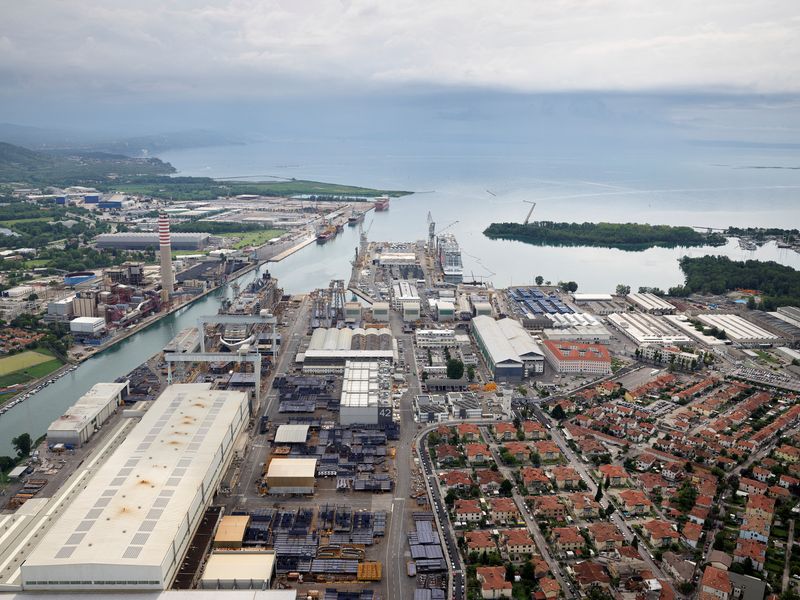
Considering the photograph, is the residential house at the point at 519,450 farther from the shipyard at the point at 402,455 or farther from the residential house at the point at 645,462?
the residential house at the point at 645,462

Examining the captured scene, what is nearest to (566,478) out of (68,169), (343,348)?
(343,348)

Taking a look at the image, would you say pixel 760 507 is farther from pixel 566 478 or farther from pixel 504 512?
pixel 504 512

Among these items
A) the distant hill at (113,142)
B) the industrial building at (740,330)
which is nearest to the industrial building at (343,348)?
the industrial building at (740,330)

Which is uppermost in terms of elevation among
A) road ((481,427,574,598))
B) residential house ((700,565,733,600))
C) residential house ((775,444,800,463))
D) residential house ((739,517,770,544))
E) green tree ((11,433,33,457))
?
residential house ((775,444,800,463))

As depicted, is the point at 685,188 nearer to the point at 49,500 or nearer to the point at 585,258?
the point at 585,258

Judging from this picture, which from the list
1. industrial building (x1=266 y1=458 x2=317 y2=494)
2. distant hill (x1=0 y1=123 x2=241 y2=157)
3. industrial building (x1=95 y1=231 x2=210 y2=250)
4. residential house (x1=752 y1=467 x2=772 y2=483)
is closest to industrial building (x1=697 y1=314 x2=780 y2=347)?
residential house (x1=752 y1=467 x2=772 y2=483)

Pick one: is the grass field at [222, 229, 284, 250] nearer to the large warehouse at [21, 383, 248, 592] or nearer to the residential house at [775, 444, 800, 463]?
the large warehouse at [21, 383, 248, 592]
